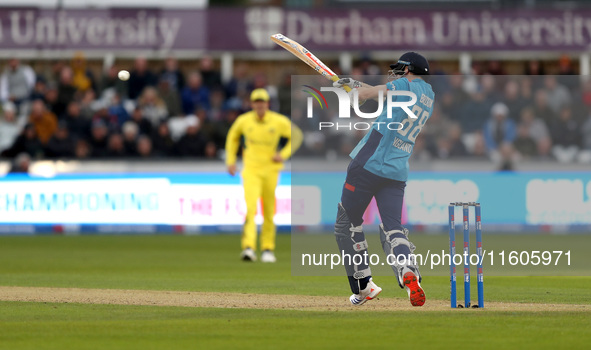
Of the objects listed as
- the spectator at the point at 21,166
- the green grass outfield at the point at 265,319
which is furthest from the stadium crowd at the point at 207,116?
the green grass outfield at the point at 265,319

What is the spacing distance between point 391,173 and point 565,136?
1334cm

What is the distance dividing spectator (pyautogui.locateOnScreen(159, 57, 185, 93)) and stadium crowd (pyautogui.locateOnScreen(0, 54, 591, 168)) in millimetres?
28

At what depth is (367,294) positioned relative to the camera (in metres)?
11.0

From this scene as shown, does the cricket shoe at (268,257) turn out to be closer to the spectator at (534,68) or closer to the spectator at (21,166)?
the spectator at (21,166)

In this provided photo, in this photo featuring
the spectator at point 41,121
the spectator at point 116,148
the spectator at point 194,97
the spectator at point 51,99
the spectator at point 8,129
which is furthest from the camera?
the spectator at point 194,97

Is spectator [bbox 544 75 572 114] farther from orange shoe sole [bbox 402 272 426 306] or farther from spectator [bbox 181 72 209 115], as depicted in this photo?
orange shoe sole [bbox 402 272 426 306]

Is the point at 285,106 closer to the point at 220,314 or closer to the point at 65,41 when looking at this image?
the point at 65,41

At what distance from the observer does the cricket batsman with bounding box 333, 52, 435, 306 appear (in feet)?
34.4

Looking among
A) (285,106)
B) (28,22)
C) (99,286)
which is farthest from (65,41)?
(99,286)

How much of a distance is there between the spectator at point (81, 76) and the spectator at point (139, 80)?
2.83 feet

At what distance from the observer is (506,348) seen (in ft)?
27.0

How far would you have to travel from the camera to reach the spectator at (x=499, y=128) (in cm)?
2309

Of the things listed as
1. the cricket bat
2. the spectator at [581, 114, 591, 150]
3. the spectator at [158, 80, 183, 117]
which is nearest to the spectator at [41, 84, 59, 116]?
the spectator at [158, 80, 183, 117]

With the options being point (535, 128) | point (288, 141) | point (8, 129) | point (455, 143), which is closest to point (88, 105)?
point (8, 129)
